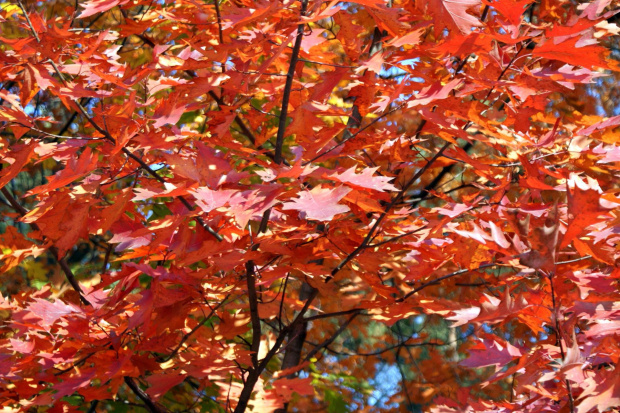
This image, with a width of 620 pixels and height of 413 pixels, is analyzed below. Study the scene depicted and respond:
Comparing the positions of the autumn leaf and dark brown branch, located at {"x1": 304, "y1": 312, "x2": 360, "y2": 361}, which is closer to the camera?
the autumn leaf

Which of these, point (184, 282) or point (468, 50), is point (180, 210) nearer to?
point (184, 282)

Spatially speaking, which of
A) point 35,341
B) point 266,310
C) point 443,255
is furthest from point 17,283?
point 443,255

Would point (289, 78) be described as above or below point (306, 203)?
above

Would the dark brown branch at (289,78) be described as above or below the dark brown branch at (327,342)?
above

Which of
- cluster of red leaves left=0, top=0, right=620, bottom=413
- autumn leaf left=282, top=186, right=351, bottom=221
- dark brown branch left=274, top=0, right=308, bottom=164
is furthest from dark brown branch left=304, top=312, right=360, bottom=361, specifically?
autumn leaf left=282, top=186, right=351, bottom=221

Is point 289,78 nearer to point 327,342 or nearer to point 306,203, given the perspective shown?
point 306,203

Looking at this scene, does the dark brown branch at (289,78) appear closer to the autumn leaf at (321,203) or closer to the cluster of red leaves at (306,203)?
the cluster of red leaves at (306,203)

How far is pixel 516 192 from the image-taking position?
304cm

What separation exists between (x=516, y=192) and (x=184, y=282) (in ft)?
7.33

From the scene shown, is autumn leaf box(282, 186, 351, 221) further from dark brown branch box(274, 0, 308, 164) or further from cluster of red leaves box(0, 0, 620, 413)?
dark brown branch box(274, 0, 308, 164)

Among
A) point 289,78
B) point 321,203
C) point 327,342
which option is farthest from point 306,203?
point 327,342

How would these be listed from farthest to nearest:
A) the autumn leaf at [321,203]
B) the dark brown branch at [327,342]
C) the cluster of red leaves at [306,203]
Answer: the dark brown branch at [327,342]
the cluster of red leaves at [306,203]
the autumn leaf at [321,203]

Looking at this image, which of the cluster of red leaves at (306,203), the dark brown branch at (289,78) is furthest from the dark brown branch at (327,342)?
the dark brown branch at (289,78)

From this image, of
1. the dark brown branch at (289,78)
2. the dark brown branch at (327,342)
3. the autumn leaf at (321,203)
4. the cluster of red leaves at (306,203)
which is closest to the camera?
the autumn leaf at (321,203)
